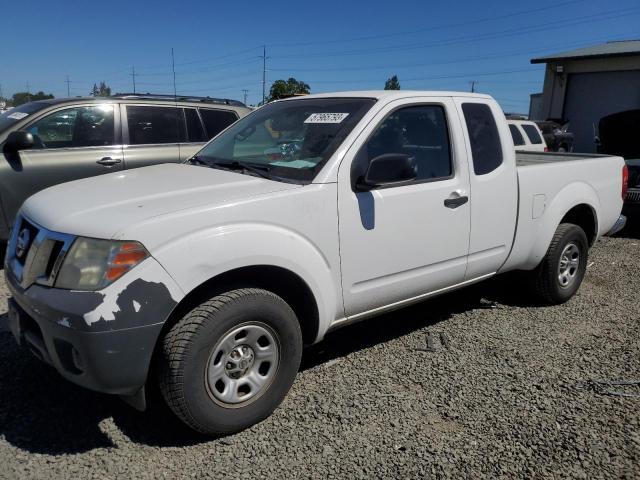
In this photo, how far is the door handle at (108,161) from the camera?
6.00m

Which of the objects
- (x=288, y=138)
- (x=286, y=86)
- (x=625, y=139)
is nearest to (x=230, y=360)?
(x=288, y=138)

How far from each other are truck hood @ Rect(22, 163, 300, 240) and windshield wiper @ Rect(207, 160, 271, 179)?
9cm

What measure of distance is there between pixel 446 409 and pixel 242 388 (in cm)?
120

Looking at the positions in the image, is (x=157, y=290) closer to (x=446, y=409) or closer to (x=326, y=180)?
(x=326, y=180)

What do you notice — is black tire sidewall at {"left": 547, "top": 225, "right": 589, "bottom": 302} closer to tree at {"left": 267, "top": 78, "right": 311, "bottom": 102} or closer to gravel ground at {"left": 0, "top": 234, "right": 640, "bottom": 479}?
gravel ground at {"left": 0, "top": 234, "right": 640, "bottom": 479}

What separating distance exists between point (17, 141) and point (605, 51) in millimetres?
18925

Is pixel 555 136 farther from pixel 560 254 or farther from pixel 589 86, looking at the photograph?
pixel 560 254

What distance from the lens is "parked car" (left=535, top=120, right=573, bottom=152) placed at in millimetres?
15930

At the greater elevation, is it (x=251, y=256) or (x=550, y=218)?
(x=251, y=256)

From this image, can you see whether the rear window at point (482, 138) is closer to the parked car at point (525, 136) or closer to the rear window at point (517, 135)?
the parked car at point (525, 136)

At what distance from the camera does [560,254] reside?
4664 mm

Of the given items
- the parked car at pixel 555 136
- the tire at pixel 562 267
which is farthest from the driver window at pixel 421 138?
the parked car at pixel 555 136

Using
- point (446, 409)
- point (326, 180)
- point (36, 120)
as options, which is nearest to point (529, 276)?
point (446, 409)

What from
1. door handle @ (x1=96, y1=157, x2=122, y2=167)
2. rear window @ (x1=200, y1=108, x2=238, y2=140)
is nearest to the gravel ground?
door handle @ (x1=96, y1=157, x2=122, y2=167)
